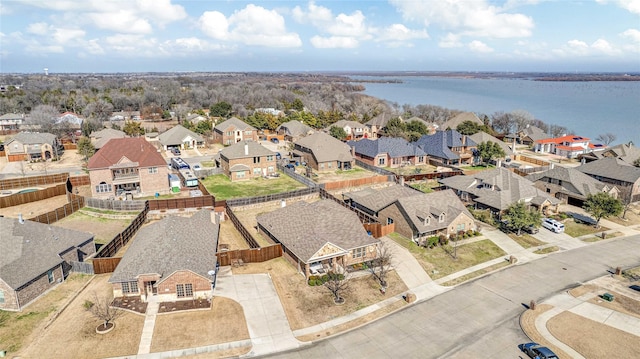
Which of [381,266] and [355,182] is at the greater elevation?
[355,182]

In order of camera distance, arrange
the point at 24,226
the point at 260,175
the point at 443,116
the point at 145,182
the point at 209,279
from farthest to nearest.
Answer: the point at 443,116 → the point at 260,175 → the point at 145,182 → the point at 24,226 → the point at 209,279

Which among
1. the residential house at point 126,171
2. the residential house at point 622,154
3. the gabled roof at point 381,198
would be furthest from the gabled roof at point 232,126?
the residential house at point 622,154

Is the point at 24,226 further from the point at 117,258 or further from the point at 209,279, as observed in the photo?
the point at 209,279

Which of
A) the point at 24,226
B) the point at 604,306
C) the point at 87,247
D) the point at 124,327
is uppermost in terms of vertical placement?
the point at 24,226

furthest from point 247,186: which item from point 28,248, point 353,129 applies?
point 353,129

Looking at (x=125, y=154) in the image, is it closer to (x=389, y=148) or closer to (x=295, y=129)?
(x=389, y=148)

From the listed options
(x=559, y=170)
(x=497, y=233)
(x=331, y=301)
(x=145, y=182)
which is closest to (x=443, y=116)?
(x=559, y=170)

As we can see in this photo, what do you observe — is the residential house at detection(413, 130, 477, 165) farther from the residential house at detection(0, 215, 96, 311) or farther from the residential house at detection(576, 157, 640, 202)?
the residential house at detection(0, 215, 96, 311)
